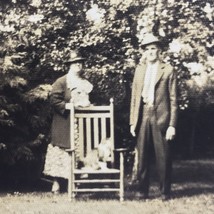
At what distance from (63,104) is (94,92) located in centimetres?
104

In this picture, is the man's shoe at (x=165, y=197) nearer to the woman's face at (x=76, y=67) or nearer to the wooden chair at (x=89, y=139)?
the wooden chair at (x=89, y=139)

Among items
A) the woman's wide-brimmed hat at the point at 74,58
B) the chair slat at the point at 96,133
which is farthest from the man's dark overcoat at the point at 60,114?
the chair slat at the point at 96,133

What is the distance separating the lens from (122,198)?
645 centimetres

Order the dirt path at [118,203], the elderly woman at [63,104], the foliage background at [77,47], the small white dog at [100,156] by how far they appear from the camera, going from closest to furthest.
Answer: the dirt path at [118,203], the small white dog at [100,156], the elderly woman at [63,104], the foliage background at [77,47]

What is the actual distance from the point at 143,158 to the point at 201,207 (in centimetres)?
98

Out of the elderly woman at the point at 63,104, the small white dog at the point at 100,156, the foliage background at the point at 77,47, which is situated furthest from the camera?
the foliage background at the point at 77,47

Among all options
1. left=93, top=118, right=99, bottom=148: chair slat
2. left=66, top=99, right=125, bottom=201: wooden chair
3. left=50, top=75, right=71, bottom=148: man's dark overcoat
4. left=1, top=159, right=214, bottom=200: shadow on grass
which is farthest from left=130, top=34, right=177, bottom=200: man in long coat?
left=50, top=75, right=71, bottom=148: man's dark overcoat

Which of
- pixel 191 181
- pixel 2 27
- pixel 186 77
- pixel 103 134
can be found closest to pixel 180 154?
pixel 191 181

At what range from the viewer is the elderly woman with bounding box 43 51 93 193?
684cm

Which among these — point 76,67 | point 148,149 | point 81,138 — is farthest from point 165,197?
point 76,67

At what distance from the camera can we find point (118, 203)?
20.6ft

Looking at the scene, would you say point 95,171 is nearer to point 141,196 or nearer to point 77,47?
point 141,196

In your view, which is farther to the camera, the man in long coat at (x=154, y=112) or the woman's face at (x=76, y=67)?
the woman's face at (x=76, y=67)

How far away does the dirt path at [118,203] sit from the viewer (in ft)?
19.1
